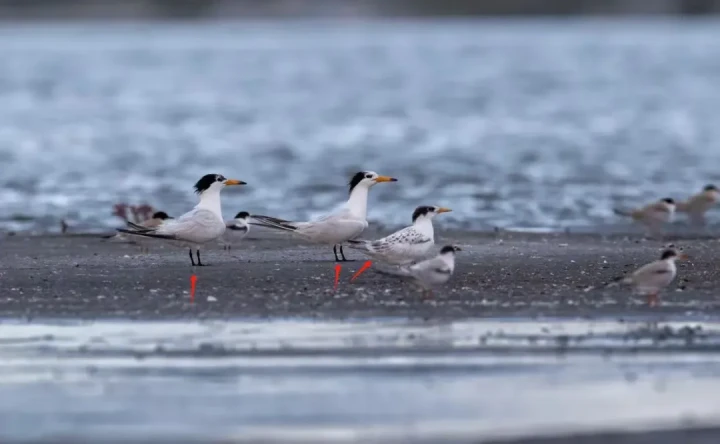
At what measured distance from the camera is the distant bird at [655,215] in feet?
59.4

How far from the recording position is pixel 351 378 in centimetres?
945

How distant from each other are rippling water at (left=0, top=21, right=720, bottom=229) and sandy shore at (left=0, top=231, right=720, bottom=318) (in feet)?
11.3

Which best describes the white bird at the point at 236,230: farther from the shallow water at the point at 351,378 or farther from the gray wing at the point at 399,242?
the shallow water at the point at 351,378

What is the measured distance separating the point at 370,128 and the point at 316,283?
30429 mm

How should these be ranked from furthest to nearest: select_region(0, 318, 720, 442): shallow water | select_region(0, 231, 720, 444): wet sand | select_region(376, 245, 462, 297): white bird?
select_region(376, 245, 462, 297): white bird, select_region(0, 231, 720, 444): wet sand, select_region(0, 318, 720, 442): shallow water

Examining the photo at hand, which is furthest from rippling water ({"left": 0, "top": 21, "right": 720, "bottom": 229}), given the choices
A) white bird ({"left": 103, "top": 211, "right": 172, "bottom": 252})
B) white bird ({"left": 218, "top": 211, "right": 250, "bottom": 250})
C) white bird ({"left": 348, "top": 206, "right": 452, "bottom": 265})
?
white bird ({"left": 348, "top": 206, "right": 452, "bottom": 265})

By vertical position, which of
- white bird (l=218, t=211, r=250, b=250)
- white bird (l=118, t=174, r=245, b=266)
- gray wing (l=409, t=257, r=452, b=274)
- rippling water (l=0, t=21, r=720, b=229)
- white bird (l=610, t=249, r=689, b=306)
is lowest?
white bird (l=610, t=249, r=689, b=306)

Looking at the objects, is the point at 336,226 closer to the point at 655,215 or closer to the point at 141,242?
the point at 141,242

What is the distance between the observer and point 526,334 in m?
10.8

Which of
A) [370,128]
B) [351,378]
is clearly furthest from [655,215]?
[370,128]

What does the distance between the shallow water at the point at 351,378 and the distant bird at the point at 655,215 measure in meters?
6.90

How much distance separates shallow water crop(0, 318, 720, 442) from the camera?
27.7ft

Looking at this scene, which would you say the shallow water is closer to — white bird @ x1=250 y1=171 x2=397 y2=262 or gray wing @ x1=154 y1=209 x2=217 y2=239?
gray wing @ x1=154 y1=209 x2=217 y2=239

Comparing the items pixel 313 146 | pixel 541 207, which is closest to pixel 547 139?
pixel 313 146
